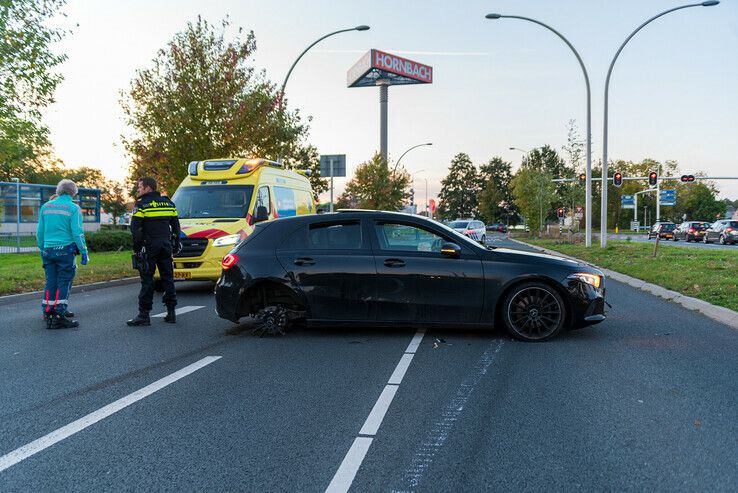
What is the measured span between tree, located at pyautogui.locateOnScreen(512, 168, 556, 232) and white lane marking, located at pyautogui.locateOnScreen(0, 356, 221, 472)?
45259 millimetres

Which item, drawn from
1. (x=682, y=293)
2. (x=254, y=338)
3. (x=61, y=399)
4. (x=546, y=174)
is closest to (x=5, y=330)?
(x=254, y=338)

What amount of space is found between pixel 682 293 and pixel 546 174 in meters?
42.0

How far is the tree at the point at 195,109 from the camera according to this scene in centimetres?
2108

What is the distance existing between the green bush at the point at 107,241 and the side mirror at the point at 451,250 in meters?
20.1

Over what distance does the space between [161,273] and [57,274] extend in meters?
1.32

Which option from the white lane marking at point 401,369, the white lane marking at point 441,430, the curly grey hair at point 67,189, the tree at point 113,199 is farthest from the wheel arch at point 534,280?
the tree at point 113,199

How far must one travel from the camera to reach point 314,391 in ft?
16.2

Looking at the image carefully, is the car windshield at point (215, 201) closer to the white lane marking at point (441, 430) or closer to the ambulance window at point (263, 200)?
the ambulance window at point (263, 200)

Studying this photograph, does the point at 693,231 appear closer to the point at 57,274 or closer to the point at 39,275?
the point at 39,275

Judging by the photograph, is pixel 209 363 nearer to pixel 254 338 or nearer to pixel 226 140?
pixel 254 338

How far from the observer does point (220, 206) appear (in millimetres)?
12445

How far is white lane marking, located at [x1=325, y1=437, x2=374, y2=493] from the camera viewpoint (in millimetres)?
3115

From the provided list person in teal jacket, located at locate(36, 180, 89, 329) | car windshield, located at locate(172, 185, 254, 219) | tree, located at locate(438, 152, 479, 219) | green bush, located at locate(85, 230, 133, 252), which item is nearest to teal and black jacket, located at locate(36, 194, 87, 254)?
person in teal jacket, located at locate(36, 180, 89, 329)

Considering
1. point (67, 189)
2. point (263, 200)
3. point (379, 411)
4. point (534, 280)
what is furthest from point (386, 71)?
point (379, 411)
